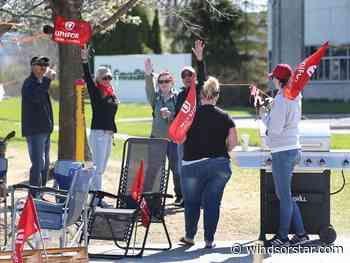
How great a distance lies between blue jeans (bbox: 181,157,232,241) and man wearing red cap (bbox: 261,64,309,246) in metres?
0.52

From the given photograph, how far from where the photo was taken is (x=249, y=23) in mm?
52594

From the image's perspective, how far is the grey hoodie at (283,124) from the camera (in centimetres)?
885

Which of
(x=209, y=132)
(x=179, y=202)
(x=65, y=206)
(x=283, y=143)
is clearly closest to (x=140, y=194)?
(x=209, y=132)

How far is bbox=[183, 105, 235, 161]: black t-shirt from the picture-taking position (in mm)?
8953

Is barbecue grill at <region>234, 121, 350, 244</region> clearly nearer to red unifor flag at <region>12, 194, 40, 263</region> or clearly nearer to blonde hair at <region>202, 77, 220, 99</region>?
blonde hair at <region>202, 77, 220, 99</region>

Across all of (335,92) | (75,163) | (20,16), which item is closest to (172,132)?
(75,163)

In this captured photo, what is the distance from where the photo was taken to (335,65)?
160ft

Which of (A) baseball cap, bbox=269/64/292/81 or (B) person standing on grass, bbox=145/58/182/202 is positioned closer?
(A) baseball cap, bbox=269/64/292/81

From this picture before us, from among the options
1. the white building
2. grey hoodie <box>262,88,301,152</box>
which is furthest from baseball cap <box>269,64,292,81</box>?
the white building

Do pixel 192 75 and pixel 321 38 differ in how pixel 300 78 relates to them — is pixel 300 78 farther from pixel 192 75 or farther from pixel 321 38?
pixel 321 38

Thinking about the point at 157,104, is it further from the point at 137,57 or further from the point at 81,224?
the point at 137,57

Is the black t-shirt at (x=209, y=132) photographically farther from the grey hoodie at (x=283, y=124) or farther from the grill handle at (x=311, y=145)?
the grill handle at (x=311, y=145)

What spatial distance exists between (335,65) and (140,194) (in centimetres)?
4103

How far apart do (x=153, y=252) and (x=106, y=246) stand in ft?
2.19
